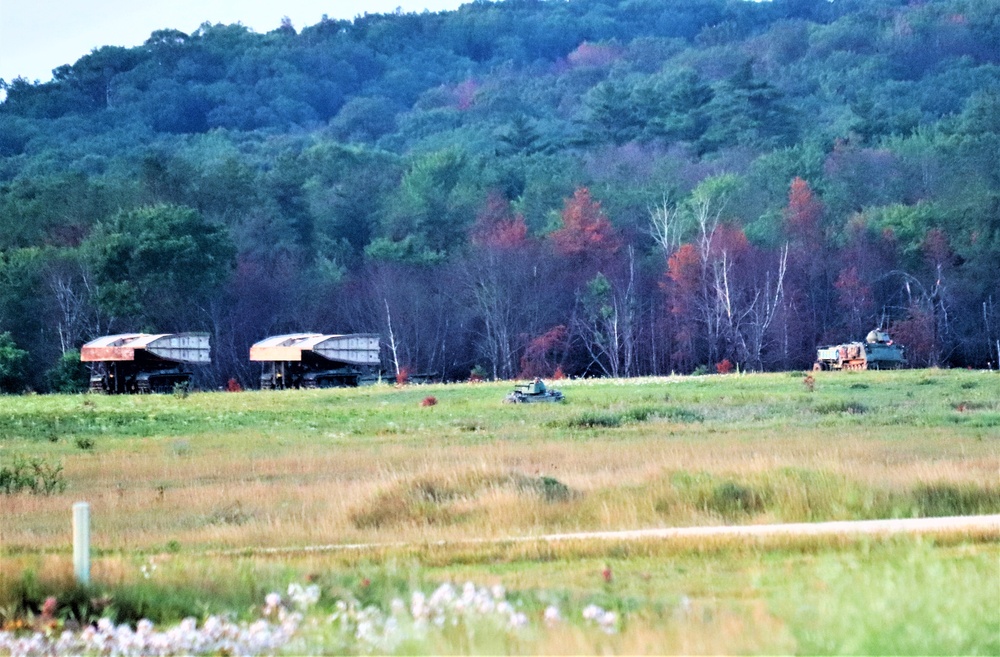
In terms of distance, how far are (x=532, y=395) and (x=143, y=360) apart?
968 inches

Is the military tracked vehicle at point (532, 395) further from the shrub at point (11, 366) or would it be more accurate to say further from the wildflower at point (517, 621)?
the wildflower at point (517, 621)

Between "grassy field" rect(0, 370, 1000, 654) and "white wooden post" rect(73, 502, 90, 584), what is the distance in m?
0.17

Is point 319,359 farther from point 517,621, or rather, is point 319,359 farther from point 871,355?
point 517,621

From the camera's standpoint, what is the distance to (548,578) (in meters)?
13.4

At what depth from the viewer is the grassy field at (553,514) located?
416 inches

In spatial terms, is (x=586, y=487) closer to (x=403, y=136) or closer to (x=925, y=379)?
(x=925, y=379)

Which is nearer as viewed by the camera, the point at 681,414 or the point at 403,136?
the point at 681,414

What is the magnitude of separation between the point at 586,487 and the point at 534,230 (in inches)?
2411

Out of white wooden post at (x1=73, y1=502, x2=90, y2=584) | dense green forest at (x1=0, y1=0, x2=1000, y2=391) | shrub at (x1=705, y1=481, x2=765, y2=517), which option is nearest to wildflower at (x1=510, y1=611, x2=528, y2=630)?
white wooden post at (x1=73, y1=502, x2=90, y2=584)

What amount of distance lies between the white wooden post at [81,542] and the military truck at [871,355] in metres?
50.1

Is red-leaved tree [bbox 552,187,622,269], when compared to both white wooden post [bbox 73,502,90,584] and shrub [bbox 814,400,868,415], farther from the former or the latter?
white wooden post [bbox 73,502,90,584]

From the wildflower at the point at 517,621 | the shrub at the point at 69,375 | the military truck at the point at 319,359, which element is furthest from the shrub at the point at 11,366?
the wildflower at the point at 517,621

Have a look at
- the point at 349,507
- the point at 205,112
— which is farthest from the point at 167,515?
the point at 205,112

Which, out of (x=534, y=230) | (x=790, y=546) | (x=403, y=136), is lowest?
(x=790, y=546)
